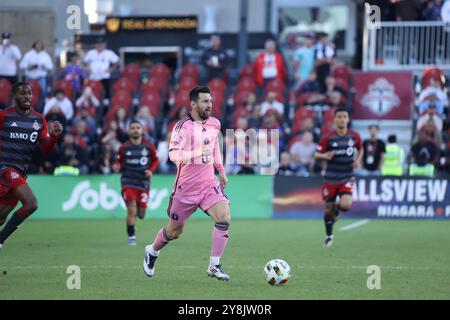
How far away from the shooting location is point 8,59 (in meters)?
26.8

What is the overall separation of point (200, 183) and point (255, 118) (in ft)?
42.2

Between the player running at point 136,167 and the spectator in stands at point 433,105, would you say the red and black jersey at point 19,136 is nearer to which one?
the player running at point 136,167

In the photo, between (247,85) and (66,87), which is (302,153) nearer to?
(247,85)

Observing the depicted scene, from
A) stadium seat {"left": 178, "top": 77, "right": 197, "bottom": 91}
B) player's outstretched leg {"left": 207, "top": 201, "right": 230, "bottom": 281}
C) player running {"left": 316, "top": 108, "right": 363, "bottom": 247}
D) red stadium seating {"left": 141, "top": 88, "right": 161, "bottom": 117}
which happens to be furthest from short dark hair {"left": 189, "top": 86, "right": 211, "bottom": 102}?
stadium seat {"left": 178, "top": 77, "right": 197, "bottom": 91}

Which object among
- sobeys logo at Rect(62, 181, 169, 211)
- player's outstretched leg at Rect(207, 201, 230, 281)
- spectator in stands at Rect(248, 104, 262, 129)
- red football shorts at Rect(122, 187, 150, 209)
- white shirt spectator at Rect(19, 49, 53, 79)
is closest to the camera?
player's outstretched leg at Rect(207, 201, 230, 281)

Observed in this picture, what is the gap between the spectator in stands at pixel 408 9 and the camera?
1137 inches

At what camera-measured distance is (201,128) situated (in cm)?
1266

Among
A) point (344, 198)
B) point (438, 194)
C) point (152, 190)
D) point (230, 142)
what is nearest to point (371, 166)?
point (438, 194)

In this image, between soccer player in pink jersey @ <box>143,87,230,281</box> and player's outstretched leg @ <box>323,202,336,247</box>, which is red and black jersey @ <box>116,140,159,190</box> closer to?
player's outstretched leg @ <box>323,202,336,247</box>

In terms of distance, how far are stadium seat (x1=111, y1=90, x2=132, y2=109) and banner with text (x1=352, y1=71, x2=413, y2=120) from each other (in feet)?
19.7

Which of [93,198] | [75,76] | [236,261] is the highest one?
[75,76]

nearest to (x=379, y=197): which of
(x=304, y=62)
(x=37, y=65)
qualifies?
(x=304, y=62)

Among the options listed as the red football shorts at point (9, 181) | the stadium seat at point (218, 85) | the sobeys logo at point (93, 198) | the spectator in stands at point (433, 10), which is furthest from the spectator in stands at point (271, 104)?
the red football shorts at point (9, 181)

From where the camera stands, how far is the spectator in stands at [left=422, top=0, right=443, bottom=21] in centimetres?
2830
